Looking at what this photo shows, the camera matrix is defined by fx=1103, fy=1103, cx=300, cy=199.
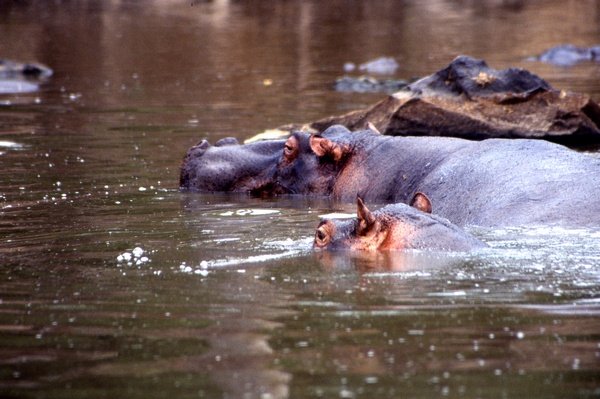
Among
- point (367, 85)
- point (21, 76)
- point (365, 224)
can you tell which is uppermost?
point (365, 224)

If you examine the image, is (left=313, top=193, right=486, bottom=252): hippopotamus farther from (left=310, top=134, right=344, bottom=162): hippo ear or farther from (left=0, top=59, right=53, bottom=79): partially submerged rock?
(left=0, top=59, right=53, bottom=79): partially submerged rock

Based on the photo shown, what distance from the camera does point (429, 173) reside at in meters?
7.93

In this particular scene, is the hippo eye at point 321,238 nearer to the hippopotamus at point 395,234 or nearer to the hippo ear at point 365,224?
the hippopotamus at point 395,234

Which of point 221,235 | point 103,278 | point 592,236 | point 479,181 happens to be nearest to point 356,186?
point 479,181

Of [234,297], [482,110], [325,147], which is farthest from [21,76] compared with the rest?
[234,297]

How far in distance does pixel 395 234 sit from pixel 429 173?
2279 millimetres

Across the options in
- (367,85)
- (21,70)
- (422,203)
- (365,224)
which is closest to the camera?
(365,224)

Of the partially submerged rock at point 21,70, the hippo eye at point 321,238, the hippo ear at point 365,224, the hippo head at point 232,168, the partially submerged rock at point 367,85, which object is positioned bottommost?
the partially submerged rock at point 21,70

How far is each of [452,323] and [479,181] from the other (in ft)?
10.5

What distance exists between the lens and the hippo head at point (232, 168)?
8.93 metres

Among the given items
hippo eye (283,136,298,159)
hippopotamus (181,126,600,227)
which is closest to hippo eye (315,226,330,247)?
hippopotamus (181,126,600,227)

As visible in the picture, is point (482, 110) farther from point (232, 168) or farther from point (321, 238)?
point (321, 238)

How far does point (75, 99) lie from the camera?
15.9 metres

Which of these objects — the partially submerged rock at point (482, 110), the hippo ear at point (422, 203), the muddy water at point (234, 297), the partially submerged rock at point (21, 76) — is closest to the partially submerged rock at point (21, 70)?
the partially submerged rock at point (21, 76)
